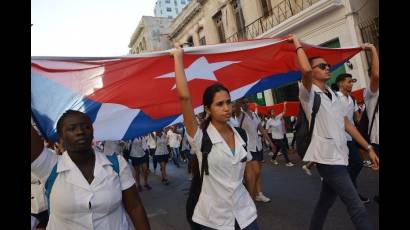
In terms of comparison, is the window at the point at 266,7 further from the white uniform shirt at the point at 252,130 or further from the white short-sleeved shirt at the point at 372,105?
the white short-sleeved shirt at the point at 372,105

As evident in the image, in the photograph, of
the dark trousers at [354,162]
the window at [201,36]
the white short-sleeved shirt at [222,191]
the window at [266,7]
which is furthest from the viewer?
the window at [201,36]

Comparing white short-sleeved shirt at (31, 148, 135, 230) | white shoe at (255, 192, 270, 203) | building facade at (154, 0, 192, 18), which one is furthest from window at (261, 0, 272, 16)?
building facade at (154, 0, 192, 18)

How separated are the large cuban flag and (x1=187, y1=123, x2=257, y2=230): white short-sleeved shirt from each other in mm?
Result: 1194

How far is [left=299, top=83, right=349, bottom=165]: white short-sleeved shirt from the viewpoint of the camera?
3.46 m

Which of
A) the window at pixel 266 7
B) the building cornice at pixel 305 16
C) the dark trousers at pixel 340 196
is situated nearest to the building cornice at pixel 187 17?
the window at pixel 266 7

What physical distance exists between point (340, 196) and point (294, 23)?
12.4m

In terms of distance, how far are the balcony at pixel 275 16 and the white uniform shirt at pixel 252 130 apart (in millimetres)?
9012

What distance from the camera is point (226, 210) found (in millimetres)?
2607

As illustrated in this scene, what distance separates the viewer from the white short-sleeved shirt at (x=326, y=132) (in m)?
3.46

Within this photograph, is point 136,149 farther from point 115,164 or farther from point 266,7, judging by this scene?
point 266,7

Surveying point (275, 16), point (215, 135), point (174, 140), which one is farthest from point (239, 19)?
point (215, 135)
